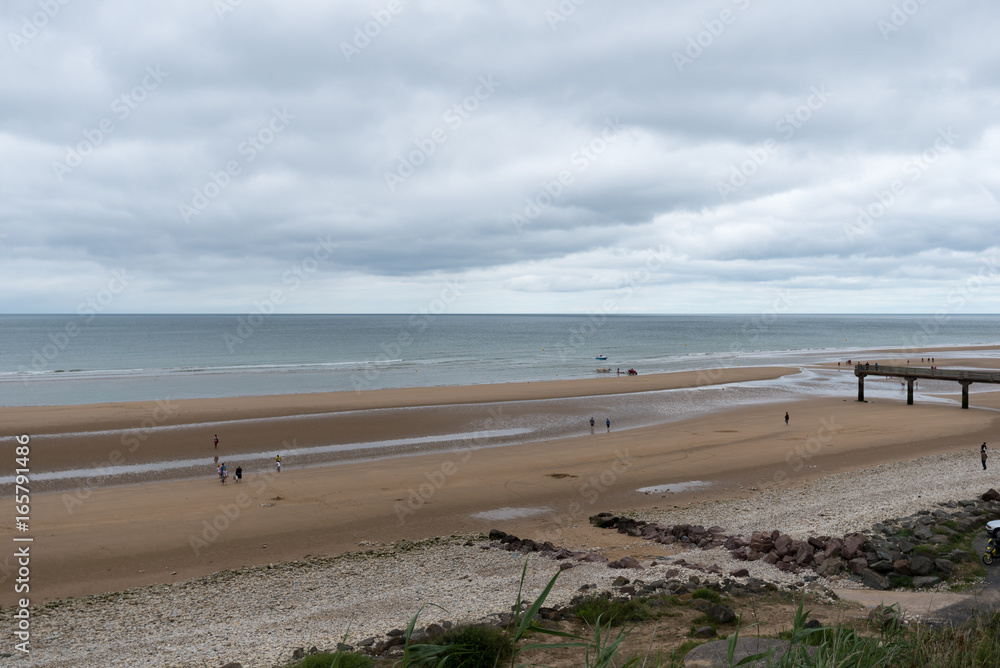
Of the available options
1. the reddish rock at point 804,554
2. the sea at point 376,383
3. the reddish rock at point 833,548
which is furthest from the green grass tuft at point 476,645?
the sea at point 376,383

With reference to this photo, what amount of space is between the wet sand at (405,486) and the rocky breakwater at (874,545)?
3.56 metres

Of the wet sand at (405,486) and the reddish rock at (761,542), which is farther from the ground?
the reddish rock at (761,542)

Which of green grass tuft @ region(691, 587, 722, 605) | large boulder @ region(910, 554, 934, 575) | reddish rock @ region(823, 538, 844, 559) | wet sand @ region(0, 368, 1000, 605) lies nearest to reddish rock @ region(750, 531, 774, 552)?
reddish rock @ region(823, 538, 844, 559)

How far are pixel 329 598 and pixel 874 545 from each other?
13.6 meters

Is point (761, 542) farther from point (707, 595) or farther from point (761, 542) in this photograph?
point (707, 595)

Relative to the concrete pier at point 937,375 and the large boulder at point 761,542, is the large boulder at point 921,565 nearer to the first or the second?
the large boulder at point 761,542

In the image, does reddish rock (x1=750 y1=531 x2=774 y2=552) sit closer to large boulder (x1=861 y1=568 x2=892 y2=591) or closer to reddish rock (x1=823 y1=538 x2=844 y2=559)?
reddish rock (x1=823 y1=538 x2=844 y2=559)

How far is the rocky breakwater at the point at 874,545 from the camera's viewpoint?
14039 millimetres

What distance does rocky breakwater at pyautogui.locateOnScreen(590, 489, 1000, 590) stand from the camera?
1404 centimetres

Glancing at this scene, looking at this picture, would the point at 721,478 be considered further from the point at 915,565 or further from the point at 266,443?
the point at 266,443

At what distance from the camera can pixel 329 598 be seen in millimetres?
14516

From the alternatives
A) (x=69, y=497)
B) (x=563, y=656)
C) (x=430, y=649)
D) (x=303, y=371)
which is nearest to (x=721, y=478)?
(x=563, y=656)

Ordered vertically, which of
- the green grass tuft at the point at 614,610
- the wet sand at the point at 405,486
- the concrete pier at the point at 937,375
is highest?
the concrete pier at the point at 937,375

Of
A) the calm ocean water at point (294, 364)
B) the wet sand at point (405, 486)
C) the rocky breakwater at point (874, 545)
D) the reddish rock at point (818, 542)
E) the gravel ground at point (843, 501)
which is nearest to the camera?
the rocky breakwater at point (874, 545)
